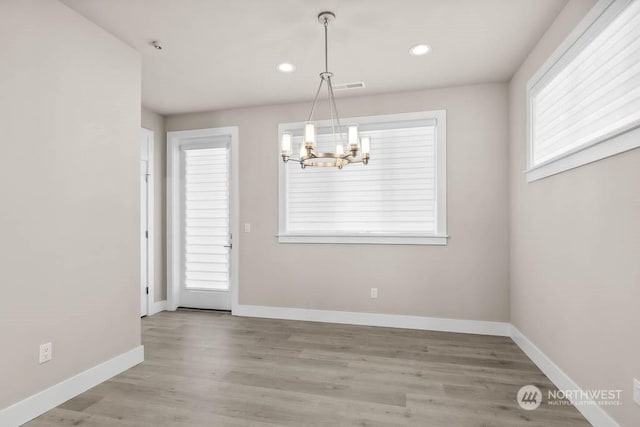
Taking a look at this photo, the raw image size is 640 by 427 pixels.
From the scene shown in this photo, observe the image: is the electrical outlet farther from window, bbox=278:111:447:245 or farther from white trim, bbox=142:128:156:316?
window, bbox=278:111:447:245

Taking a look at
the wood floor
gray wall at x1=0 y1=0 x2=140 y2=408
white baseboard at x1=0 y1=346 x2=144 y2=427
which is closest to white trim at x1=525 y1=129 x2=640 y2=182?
the wood floor

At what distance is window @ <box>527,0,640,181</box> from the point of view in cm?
179

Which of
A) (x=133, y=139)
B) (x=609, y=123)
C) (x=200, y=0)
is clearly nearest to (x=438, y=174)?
(x=609, y=123)

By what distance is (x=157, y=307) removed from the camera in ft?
15.4

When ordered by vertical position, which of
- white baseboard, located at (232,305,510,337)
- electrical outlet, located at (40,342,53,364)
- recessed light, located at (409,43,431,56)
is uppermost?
recessed light, located at (409,43,431,56)

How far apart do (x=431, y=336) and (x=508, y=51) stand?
284cm

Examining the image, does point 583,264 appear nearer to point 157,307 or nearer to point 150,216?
point 150,216

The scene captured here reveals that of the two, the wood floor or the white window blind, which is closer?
the wood floor

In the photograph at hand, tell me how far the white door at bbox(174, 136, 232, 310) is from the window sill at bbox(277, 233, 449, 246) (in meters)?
0.93

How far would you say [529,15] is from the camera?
2.50 meters

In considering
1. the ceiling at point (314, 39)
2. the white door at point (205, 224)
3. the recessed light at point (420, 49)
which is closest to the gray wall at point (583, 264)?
the ceiling at point (314, 39)

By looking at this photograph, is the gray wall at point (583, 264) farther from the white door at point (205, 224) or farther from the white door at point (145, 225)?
the white door at point (145, 225)

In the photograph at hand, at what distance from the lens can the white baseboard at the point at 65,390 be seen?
2.06 metres

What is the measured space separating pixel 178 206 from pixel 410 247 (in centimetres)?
316
